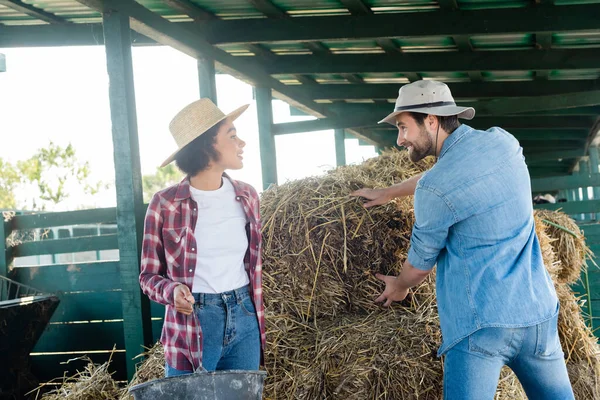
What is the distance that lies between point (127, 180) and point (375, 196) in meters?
1.91

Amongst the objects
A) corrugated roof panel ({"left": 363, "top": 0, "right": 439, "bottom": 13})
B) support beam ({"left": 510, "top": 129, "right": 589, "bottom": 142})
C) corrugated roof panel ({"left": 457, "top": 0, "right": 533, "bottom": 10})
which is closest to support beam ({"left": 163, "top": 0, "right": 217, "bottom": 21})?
corrugated roof panel ({"left": 363, "top": 0, "right": 439, "bottom": 13})

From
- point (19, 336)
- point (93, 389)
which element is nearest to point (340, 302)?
point (93, 389)

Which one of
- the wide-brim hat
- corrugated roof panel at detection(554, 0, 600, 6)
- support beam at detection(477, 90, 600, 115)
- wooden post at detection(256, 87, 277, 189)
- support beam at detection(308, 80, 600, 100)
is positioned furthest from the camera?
support beam at detection(308, 80, 600, 100)

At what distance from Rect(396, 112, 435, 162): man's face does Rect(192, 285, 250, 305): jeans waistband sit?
2.80ft

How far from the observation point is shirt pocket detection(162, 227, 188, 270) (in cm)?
262

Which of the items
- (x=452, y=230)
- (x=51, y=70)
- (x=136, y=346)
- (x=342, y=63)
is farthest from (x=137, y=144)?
(x=51, y=70)

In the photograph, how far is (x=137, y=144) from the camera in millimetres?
4793

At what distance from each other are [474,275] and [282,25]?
4512 millimetres

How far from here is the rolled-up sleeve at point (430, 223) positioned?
8.05 feet

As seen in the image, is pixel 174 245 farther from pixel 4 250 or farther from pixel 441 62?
pixel 441 62

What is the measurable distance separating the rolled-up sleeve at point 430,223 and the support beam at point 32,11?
433 centimetres

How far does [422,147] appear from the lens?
2.71 m

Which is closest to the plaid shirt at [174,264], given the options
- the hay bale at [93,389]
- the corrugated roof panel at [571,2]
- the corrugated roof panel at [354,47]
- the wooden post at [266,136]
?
the hay bale at [93,389]

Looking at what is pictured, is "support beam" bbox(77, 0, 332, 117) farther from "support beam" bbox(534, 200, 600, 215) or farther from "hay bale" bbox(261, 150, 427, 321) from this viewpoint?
"support beam" bbox(534, 200, 600, 215)
